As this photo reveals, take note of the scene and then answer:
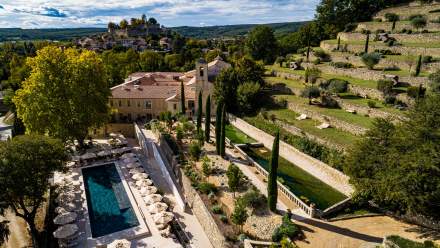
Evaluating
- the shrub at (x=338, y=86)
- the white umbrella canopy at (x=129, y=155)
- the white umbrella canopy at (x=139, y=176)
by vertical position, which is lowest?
A: the white umbrella canopy at (x=139, y=176)

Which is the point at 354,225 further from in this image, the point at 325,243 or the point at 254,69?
the point at 254,69

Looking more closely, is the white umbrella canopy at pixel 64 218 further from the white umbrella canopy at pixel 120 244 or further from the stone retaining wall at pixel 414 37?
the stone retaining wall at pixel 414 37

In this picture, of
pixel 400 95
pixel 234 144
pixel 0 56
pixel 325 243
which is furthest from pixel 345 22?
pixel 0 56

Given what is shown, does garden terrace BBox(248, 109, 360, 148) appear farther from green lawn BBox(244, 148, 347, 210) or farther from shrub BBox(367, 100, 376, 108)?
shrub BBox(367, 100, 376, 108)

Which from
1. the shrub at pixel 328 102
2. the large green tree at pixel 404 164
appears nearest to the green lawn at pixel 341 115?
the shrub at pixel 328 102

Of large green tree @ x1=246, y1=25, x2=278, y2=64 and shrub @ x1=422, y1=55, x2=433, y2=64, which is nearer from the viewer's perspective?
shrub @ x1=422, y1=55, x2=433, y2=64

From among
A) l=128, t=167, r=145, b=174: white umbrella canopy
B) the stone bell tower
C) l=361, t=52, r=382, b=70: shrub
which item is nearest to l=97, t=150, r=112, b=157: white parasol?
l=128, t=167, r=145, b=174: white umbrella canopy
